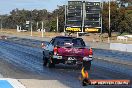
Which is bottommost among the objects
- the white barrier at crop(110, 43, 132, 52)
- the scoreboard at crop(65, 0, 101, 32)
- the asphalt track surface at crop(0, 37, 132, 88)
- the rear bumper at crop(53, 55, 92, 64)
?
the white barrier at crop(110, 43, 132, 52)

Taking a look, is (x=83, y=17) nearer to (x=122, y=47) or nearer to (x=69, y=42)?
(x=122, y=47)

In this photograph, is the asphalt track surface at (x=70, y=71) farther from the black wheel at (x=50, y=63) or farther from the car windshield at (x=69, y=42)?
the car windshield at (x=69, y=42)

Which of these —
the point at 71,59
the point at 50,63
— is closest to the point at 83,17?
the point at 50,63

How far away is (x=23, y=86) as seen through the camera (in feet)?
40.4

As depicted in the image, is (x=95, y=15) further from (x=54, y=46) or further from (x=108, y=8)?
(x=54, y=46)

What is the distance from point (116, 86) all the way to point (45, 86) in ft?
19.4

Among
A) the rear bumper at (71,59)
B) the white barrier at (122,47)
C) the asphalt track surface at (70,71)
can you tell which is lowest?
the white barrier at (122,47)

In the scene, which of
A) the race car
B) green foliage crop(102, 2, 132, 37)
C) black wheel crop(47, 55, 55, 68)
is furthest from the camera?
green foliage crop(102, 2, 132, 37)

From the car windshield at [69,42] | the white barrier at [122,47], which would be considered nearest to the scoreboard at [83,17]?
the white barrier at [122,47]

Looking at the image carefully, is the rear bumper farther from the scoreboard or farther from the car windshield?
the scoreboard

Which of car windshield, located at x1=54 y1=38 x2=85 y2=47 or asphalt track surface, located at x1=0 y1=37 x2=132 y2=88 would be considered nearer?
asphalt track surface, located at x1=0 y1=37 x2=132 y2=88

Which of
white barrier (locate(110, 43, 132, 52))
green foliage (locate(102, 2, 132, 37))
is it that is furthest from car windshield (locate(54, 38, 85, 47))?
green foliage (locate(102, 2, 132, 37))

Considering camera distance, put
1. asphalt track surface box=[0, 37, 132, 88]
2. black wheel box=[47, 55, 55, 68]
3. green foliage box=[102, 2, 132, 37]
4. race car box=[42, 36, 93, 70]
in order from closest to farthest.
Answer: asphalt track surface box=[0, 37, 132, 88] → race car box=[42, 36, 93, 70] → black wheel box=[47, 55, 55, 68] → green foliage box=[102, 2, 132, 37]

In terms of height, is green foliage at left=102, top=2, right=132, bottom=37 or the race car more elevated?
green foliage at left=102, top=2, right=132, bottom=37
